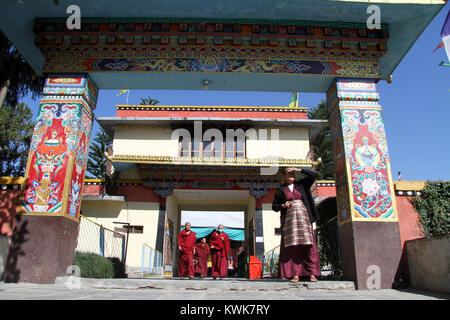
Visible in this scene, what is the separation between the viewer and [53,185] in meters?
4.77

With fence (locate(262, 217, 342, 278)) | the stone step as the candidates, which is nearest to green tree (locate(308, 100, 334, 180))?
fence (locate(262, 217, 342, 278))

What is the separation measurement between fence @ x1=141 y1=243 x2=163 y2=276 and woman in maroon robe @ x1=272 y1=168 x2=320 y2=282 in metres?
6.52

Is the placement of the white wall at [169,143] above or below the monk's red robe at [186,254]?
above

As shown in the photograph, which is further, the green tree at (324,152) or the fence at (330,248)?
the green tree at (324,152)

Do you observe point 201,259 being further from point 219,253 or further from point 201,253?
point 219,253

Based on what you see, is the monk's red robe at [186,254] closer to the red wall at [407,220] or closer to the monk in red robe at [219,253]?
the monk in red robe at [219,253]

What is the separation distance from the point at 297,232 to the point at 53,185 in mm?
3521

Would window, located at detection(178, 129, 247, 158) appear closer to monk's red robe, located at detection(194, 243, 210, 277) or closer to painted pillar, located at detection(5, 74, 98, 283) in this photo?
monk's red robe, located at detection(194, 243, 210, 277)

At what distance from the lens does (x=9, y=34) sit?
543 cm

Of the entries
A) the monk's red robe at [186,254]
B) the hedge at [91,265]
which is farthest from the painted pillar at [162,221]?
the hedge at [91,265]

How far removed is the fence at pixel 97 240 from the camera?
6504 millimetres

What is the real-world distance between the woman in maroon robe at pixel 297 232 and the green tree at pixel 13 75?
→ 21.7 ft
